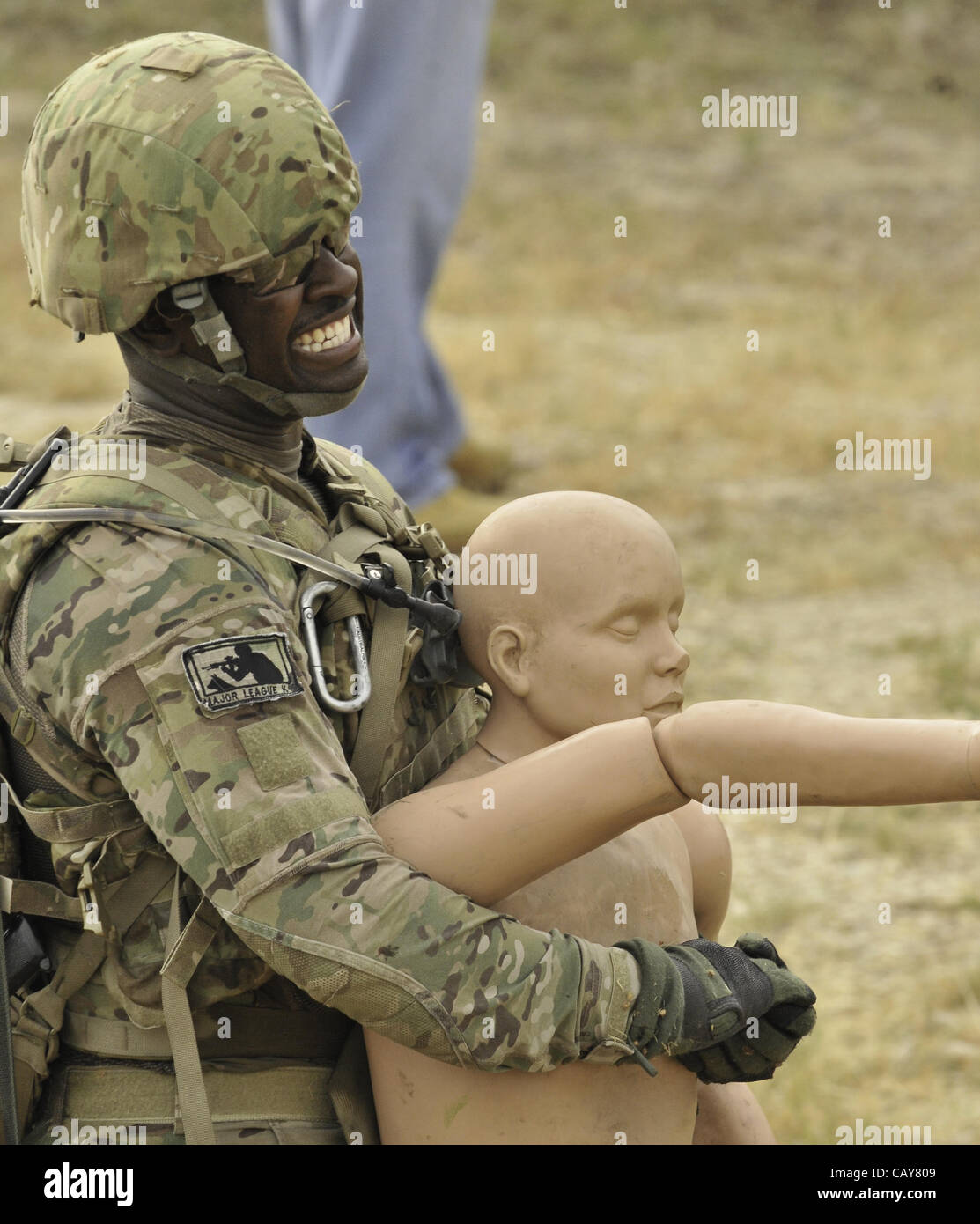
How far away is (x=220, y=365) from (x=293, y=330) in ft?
0.42

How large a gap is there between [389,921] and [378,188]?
502cm

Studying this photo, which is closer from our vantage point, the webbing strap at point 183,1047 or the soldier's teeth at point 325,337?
the webbing strap at point 183,1047

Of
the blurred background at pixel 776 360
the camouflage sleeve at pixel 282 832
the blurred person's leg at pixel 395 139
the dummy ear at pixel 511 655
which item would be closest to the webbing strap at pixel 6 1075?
the camouflage sleeve at pixel 282 832

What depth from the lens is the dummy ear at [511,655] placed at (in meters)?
2.93

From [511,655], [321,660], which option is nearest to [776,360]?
[511,655]

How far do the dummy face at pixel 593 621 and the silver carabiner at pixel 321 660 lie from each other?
244 millimetres

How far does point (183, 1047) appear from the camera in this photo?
269cm

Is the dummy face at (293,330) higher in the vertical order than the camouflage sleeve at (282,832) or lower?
higher

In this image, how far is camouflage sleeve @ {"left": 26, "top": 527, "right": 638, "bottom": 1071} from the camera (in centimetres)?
252

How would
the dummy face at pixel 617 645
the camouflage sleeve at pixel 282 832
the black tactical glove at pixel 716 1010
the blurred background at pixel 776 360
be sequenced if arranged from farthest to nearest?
the blurred background at pixel 776 360 < the dummy face at pixel 617 645 < the black tactical glove at pixel 716 1010 < the camouflage sleeve at pixel 282 832

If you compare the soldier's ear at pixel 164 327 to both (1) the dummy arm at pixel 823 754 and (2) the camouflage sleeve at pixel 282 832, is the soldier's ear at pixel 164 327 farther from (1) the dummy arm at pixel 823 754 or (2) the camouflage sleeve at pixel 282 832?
(1) the dummy arm at pixel 823 754

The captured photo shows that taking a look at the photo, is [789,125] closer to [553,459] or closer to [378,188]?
[553,459]

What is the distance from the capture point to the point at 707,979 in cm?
270

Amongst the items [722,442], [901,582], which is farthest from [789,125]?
[901,582]
